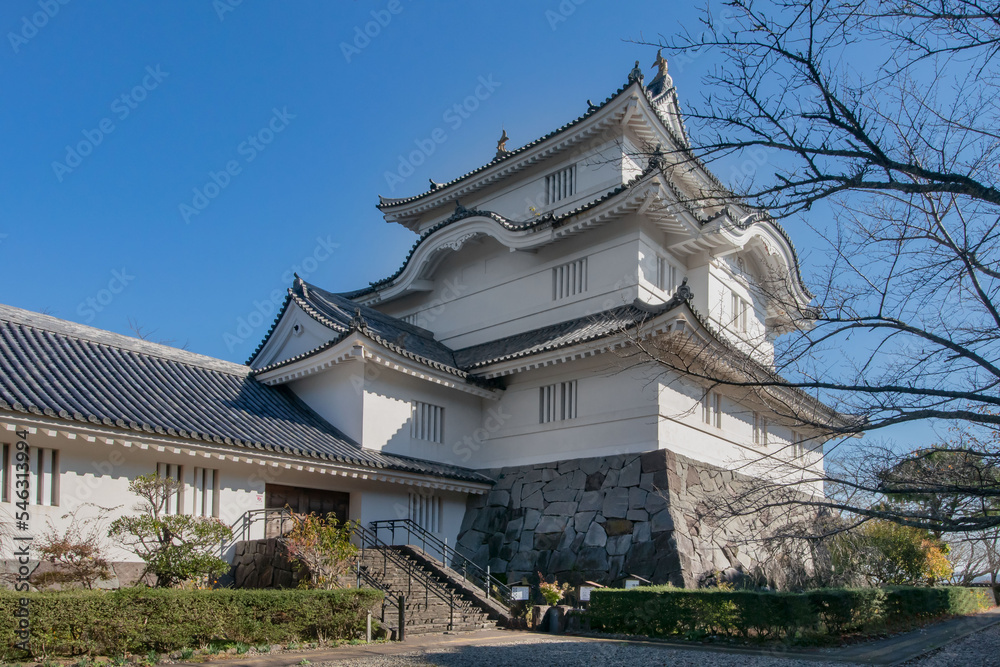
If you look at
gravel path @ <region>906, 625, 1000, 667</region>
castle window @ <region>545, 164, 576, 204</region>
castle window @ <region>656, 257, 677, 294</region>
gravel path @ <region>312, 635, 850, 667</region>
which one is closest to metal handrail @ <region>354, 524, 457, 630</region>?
gravel path @ <region>312, 635, 850, 667</region>

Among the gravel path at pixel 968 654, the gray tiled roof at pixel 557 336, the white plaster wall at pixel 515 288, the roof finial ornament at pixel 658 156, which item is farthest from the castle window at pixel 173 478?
the gravel path at pixel 968 654

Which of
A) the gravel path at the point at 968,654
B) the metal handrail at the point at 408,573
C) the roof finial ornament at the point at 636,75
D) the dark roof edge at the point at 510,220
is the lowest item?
the gravel path at the point at 968,654

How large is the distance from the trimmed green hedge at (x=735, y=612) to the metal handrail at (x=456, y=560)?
107 inches

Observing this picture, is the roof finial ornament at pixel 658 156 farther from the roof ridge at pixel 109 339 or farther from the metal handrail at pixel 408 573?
the roof ridge at pixel 109 339

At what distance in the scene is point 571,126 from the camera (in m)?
21.0

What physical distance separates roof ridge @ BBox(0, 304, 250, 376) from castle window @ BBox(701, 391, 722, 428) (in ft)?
37.8

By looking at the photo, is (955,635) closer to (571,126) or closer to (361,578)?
(361,578)

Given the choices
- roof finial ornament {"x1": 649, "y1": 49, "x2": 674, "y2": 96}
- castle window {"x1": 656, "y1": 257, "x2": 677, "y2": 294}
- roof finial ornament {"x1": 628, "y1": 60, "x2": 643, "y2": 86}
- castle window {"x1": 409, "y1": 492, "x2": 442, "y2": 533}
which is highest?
roof finial ornament {"x1": 649, "y1": 49, "x2": 674, "y2": 96}

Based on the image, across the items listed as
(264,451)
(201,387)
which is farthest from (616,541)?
(201,387)

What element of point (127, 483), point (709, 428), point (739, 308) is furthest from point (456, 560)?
point (739, 308)

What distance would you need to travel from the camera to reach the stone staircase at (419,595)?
523 inches

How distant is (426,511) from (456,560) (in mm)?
1382

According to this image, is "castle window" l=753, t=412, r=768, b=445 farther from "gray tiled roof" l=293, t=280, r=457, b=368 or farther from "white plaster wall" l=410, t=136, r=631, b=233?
"gray tiled roof" l=293, t=280, r=457, b=368

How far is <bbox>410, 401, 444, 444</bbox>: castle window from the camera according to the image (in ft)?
60.4
